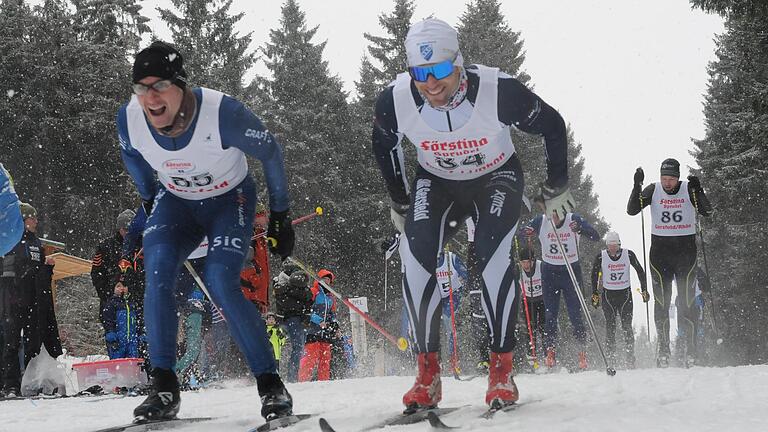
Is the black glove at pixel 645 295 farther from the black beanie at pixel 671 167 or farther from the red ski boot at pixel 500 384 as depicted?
the red ski boot at pixel 500 384

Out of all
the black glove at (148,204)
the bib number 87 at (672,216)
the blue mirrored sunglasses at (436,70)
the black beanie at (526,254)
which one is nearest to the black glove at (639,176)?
the bib number 87 at (672,216)

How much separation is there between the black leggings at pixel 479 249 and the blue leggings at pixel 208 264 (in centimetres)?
78

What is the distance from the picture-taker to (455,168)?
4238 millimetres

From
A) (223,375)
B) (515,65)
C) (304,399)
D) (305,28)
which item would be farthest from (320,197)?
(304,399)

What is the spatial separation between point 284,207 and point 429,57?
1020 millimetres

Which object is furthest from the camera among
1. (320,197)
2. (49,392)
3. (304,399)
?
(320,197)

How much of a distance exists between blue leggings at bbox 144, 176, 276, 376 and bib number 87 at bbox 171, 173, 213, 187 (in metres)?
0.11

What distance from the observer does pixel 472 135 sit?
407 centimetres

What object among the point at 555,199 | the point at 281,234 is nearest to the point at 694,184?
the point at 555,199

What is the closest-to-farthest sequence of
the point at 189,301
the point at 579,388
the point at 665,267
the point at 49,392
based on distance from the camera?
the point at 579,388
the point at 49,392
the point at 189,301
the point at 665,267

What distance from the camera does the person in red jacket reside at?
836 cm

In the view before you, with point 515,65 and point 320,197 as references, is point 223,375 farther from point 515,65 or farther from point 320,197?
point 515,65

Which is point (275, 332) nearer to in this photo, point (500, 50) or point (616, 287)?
point (616, 287)

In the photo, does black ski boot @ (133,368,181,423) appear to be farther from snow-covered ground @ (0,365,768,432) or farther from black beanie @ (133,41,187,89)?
black beanie @ (133,41,187,89)
